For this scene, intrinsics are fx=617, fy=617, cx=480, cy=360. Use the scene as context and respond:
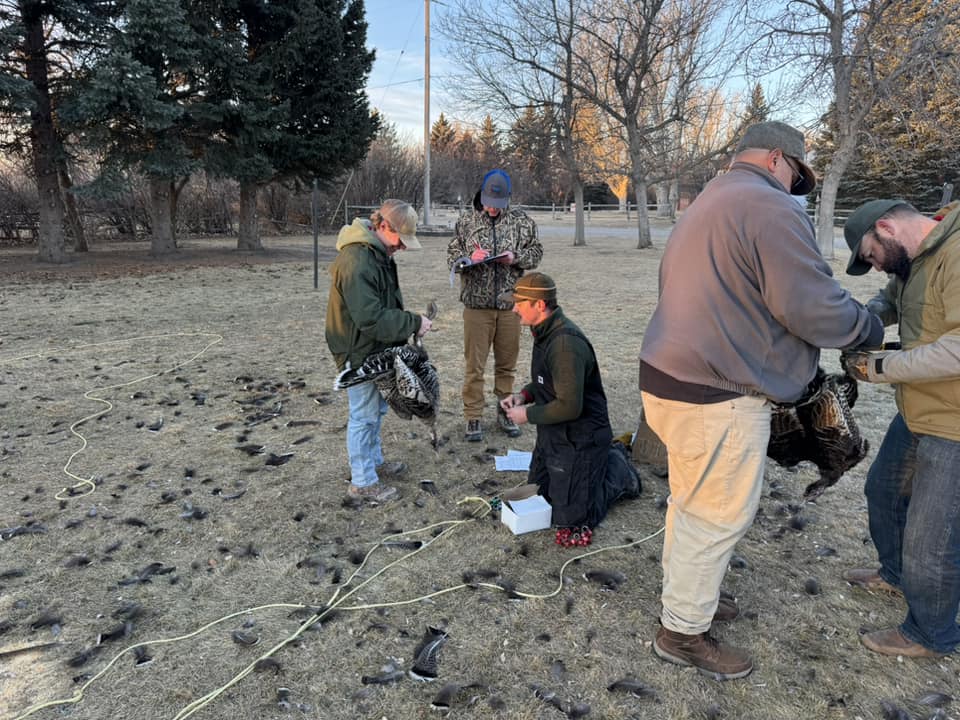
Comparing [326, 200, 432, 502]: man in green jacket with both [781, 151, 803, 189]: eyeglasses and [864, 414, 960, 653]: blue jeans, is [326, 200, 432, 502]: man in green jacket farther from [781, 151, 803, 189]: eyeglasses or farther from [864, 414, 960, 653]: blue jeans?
[864, 414, 960, 653]: blue jeans

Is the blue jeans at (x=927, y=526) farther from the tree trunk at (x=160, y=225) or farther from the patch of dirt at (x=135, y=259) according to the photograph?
the tree trunk at (x=160, y=225)

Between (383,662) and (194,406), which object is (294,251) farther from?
(383,662)

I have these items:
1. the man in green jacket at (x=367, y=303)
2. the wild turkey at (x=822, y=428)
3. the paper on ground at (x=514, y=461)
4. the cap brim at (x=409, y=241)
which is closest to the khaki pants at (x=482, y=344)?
the paper on ground at (x=514, y=461)

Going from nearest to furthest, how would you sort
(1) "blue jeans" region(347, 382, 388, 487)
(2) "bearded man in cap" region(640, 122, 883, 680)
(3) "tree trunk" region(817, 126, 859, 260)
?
(2) "bearded man in cap" region(640, 122, 883, 680)
(1) "blue jeans" region(347, 382, 388, 487)
(3) "tree trunk" region(817, 126, 859, 260)

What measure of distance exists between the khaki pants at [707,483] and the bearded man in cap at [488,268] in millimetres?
2389

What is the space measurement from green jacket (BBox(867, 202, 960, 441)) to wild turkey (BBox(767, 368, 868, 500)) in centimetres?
23

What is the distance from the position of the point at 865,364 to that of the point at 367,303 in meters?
2.29

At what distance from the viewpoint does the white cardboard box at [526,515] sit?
11.1 feet

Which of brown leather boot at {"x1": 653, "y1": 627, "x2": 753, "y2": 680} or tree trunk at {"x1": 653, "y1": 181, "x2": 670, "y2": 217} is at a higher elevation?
tree trunk at {"x1": 653, "y1": 181, "x2": 670, "y2": 217}

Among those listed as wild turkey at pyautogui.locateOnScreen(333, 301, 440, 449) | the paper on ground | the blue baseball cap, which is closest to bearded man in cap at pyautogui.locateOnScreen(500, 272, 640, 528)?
wild turkey at pyautogui.locateOnScreen(333, 301, 440, 449)

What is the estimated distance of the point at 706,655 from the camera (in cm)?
242

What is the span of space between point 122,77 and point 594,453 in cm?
1313

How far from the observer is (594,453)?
329cm

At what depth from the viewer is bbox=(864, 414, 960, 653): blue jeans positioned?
7.31 ft
